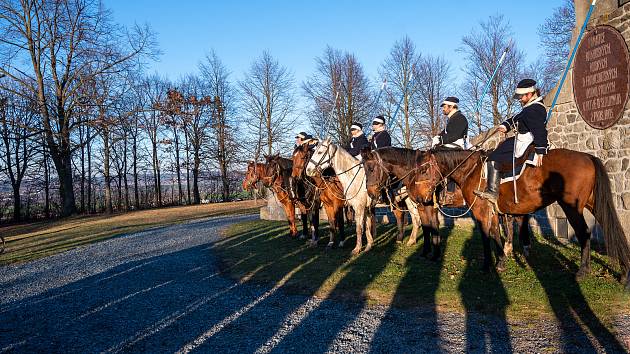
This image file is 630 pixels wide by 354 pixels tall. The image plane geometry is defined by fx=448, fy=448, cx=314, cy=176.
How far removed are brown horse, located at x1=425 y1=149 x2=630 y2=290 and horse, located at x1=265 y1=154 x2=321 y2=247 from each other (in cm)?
368

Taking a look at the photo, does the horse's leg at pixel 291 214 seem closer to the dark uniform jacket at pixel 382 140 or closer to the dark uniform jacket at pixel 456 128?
the dark uniform jacket at pixel 382 140

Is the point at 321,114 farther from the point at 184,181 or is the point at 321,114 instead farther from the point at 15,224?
the point at 15,224

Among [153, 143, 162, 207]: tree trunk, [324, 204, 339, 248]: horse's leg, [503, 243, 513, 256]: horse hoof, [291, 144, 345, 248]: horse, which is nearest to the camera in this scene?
[503, 243, 513, 256]: horse hoof

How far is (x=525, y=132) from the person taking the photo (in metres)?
6.88

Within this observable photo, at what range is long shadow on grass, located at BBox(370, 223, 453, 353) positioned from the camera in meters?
4.50

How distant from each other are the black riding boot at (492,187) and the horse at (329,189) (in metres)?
3.51

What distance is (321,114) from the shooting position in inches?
1449

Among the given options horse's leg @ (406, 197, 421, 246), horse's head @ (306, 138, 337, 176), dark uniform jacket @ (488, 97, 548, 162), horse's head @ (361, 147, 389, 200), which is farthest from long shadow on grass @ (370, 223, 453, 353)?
horse's head @ (306, 138, 337, 176)

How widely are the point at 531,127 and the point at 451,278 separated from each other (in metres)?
2.58

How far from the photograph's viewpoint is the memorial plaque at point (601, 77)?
8109 mm

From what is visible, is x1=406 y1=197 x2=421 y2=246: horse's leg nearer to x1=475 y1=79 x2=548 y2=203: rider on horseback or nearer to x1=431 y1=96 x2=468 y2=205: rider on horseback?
x1=431 y1=96 x2=468 y2=205: rider on horseback

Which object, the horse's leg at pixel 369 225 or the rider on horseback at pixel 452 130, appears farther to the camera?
the horse's leg at pixel 369 225

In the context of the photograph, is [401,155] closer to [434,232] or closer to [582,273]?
[434,232]

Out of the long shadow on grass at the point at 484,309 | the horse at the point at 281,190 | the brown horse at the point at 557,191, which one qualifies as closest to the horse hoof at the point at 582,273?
the brown horse at the point at 557,191
